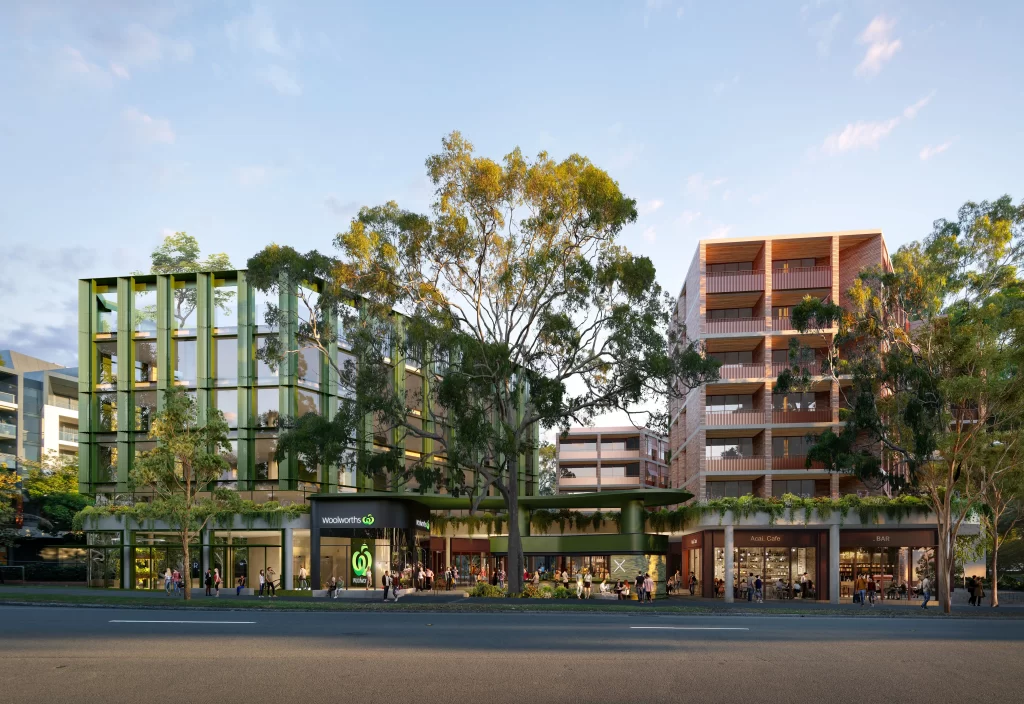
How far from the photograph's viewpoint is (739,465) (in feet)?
181

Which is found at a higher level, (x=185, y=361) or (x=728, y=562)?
(x=185, y=361)

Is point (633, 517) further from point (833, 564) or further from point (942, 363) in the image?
point (942, 363)

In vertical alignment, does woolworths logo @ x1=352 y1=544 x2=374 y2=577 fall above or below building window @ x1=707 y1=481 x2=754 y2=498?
below

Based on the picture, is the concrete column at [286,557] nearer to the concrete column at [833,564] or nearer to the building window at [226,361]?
the building window at [226,361]

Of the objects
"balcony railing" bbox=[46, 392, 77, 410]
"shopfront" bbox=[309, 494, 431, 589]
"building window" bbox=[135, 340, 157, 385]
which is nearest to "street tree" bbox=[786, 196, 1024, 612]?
"shopfront" bbox=[309, 494, 431, 589]

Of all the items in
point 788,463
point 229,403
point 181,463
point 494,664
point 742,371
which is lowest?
point 494,664

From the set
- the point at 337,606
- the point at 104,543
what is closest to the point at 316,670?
the point at 337,606

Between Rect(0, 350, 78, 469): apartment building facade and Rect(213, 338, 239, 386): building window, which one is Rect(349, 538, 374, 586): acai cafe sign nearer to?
Rect(213, 338, 239, 386): building window

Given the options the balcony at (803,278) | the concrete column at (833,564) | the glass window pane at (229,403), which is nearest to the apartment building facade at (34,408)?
the glass window pane at (229,403)

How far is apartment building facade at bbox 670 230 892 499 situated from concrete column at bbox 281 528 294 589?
2430 cm

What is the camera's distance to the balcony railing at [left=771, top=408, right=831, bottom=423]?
54469 millimetres

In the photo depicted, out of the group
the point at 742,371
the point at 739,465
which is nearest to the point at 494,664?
the point at 739,465

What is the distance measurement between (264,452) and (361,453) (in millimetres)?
10830

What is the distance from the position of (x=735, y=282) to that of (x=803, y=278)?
400 cm
